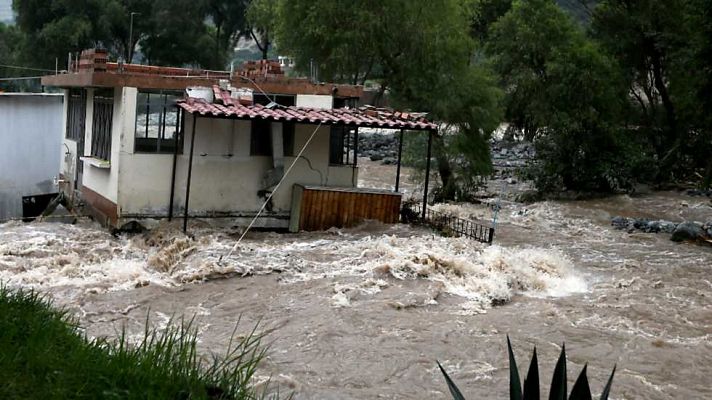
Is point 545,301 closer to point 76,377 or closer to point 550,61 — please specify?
point 76,377

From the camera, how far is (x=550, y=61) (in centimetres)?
2681

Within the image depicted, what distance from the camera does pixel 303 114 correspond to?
15.3m

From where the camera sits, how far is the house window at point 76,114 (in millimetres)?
18031

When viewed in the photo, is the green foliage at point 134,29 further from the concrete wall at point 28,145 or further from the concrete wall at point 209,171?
the concrete wall at point 209,171

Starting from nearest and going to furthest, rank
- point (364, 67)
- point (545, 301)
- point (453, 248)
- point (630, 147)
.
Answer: point (545, 301) → point (453, 248) → point (364, 67) → point (630, 147)

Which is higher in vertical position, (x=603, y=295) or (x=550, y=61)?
(x=550, y=61)

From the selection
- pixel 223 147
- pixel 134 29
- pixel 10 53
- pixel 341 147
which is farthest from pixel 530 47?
pixel 10 53

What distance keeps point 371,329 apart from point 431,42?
533 inches

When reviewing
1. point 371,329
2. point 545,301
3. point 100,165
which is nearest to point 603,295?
point 545,301

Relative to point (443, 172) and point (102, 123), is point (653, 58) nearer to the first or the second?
point (443, 172)

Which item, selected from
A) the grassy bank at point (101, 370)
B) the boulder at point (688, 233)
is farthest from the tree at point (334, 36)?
the grassy bank at point (101, 370)

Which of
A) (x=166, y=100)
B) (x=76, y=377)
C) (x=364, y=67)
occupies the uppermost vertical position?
(x=364, y=67)

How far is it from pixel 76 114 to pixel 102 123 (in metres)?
2.48

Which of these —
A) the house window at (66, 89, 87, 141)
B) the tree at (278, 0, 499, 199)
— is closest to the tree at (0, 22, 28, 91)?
the house window at (66, 89, 87, 141)
